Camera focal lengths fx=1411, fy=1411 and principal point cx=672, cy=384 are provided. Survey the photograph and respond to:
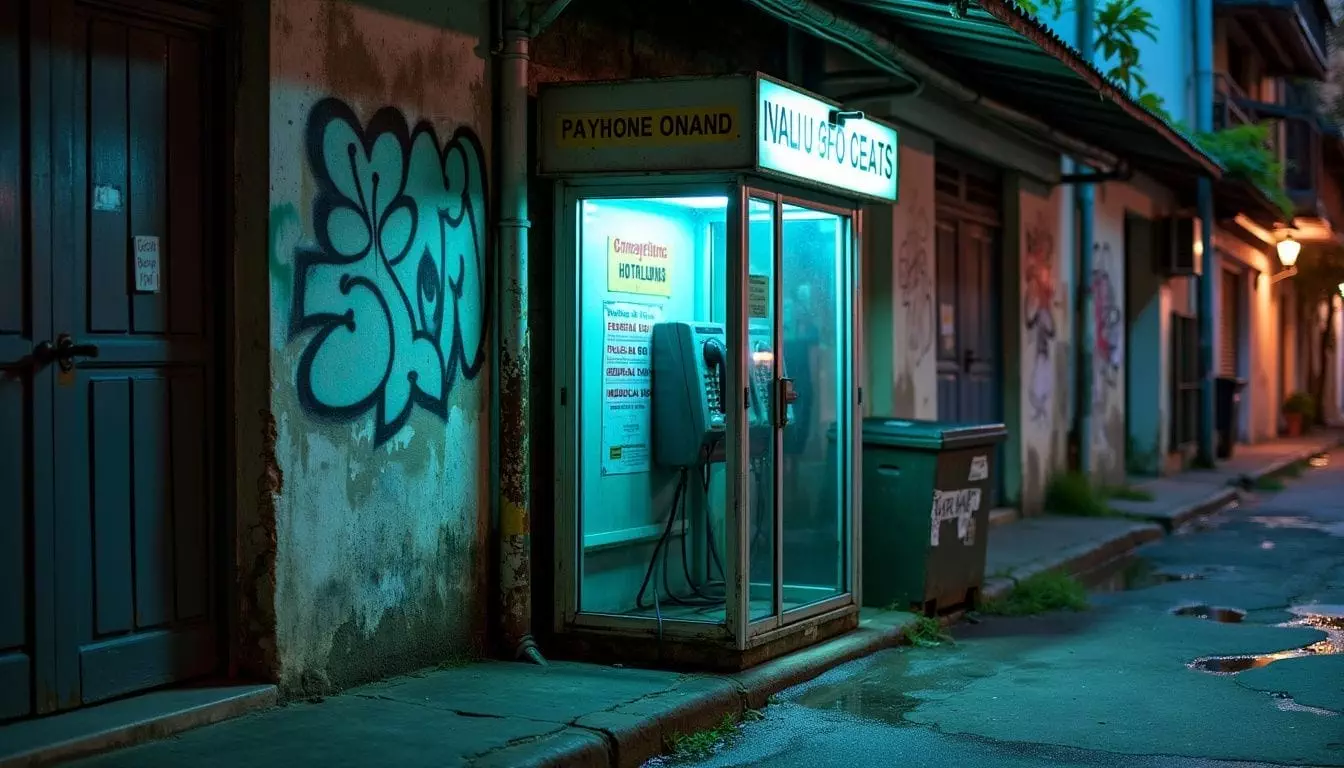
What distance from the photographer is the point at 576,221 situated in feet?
21.3

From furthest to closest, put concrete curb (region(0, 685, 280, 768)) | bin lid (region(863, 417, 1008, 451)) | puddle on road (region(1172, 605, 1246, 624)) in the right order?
1. puddle on road (region(1172, 605, 1246, 624))
2. bin lid (region(863, 417, 1008, 451))
3. concrete curb (region(0, 685, 280, 768))

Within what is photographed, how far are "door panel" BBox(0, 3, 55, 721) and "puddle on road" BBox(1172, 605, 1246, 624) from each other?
20.9ft

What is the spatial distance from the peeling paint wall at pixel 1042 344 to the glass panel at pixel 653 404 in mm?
6301

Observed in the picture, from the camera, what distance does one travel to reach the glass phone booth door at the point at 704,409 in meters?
6.36

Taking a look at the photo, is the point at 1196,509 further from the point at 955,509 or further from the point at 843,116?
the point at 843,116

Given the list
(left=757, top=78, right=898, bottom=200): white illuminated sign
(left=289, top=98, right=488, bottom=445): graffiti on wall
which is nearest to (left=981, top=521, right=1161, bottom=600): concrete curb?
(left=757, top=78, right=898, bottom=200): white illuminated sign

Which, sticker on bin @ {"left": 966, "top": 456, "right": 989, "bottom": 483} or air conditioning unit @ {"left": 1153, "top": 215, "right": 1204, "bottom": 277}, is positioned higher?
air conditioning unit @ {"left": 1153, "top": 215, "right": 1204, "bottom": 277}

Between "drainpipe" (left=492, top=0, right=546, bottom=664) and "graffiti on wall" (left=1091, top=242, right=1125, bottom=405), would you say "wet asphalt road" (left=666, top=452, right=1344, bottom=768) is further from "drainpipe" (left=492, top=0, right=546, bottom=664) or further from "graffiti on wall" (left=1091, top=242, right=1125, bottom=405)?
"graffiti on wall" (left=1091, top=242, right=1125, bottom=405)

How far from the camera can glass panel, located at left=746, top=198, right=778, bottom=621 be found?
656 centimetres

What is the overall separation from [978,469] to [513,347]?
3131mm

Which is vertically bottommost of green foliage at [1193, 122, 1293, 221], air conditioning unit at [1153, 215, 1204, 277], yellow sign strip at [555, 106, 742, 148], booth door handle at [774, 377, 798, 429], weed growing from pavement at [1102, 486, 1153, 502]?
weed growing from pavement at [1102, 486, 1153, 502]

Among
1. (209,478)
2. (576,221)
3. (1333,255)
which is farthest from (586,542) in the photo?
(1333,255)

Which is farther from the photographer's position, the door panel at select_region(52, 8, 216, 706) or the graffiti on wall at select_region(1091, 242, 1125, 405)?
the graffiti on wall at select_region(1091, 242, 1125, 405)

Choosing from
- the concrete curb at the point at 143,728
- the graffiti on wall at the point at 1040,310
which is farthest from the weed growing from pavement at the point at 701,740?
the graffiti on wall at the point at 1040,310
